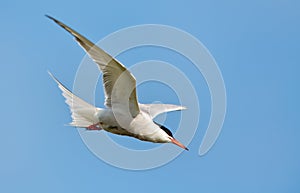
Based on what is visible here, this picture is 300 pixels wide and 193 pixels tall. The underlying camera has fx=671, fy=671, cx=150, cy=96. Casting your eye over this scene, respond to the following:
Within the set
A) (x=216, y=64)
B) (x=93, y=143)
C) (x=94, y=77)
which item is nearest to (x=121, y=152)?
(x=93, y=143)

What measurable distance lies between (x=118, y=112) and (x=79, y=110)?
0.81m

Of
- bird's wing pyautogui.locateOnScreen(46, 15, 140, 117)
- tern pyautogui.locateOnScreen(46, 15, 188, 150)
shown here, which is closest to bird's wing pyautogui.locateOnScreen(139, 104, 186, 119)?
tern pyautogui.locateOnScreen(46, 15, 188, 150)

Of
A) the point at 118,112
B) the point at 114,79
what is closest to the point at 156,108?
the point at 118,112

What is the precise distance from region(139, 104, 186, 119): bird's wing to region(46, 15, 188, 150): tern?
59 millimetres

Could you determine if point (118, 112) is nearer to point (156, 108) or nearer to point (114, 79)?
point (114, 79)

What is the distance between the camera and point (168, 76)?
12742mm

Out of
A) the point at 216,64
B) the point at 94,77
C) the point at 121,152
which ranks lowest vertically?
the point at 121,152

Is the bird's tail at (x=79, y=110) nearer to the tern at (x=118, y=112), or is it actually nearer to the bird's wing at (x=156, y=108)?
the tern at (x=118, y=112)

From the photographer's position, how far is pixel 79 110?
38.8ft

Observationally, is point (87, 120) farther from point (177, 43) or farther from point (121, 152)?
point (177, 43)

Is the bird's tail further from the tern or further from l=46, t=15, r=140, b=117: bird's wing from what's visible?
l=46, t=15, r=140, b=117: bird's wing

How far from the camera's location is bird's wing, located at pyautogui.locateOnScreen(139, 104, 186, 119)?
488 inches

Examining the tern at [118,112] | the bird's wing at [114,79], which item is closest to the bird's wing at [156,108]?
the tern at [118,112]

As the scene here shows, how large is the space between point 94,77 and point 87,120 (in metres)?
0.98
